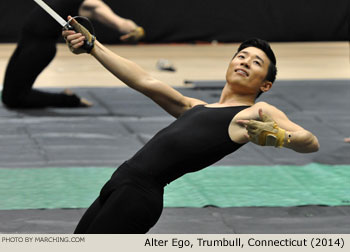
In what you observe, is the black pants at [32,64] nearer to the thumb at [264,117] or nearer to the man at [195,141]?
the man at [195,141]

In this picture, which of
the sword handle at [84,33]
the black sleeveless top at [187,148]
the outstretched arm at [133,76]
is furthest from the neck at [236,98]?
the sword handle at [84,33]

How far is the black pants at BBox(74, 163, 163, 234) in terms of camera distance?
12.5ft

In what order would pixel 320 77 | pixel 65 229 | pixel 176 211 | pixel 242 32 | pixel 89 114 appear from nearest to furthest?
pixel 65 229
pixel 176 211
pixel 89 114
pixel 320 77
pixel 242 32

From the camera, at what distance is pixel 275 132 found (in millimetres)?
3758

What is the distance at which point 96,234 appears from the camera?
3.80 metres

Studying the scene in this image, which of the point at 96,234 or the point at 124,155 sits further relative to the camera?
the point at 124,155

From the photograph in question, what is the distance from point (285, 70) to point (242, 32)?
2255mm

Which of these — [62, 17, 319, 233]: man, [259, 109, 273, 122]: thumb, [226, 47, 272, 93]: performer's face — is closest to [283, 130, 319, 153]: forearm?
[62, 17, 319, 233]: man

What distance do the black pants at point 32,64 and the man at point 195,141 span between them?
163 inches

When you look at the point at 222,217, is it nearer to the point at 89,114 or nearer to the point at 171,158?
the point at 171,158

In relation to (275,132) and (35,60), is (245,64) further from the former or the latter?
(35,60)

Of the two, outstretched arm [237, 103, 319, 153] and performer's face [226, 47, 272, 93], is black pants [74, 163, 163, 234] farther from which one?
performer's face [226, 47, 272, 93]

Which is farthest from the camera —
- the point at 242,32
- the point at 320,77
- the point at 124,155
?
the point at 242,32

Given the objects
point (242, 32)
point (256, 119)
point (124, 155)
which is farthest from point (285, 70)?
point (256, 119)
